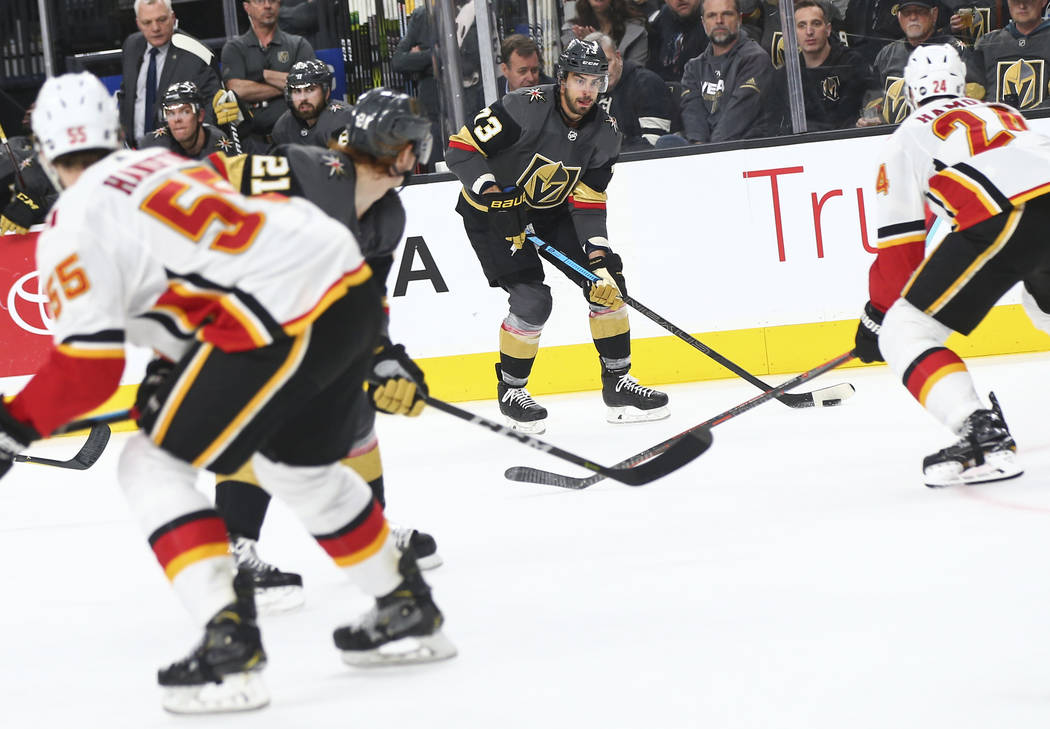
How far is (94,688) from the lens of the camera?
2121 millimetres

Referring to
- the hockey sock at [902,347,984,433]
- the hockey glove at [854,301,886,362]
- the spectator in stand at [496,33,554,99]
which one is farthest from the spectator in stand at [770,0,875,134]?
the hockey sock at [902,347,984,433]

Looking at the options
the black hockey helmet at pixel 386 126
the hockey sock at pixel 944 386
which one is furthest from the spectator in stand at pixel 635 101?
the black hockey helmet at pixel 386 126

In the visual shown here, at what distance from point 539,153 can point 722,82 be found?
116 centimetres

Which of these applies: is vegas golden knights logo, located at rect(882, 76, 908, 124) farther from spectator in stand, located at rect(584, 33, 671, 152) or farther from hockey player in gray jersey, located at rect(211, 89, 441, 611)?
hockey player in gray jersey, located at rect(211, 89, 441, 611)

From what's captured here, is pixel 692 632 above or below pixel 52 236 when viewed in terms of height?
below

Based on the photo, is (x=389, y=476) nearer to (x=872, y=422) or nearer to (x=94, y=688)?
(x=872, y=422)

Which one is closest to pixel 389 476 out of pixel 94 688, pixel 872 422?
pixel 872 422

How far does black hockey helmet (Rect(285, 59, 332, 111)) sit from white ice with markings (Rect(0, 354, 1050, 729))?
1.89 m

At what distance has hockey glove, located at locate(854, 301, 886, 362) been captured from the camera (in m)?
3.08

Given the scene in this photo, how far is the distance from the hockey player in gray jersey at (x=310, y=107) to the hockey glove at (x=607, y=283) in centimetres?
134

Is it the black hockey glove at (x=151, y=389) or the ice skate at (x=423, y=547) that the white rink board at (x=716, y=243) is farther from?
the black hockey glove at (x=151, y=389)

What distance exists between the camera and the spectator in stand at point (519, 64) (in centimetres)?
518

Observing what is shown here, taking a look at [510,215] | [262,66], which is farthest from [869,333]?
[262,66]

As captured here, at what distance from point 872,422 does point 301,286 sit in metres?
2.58
